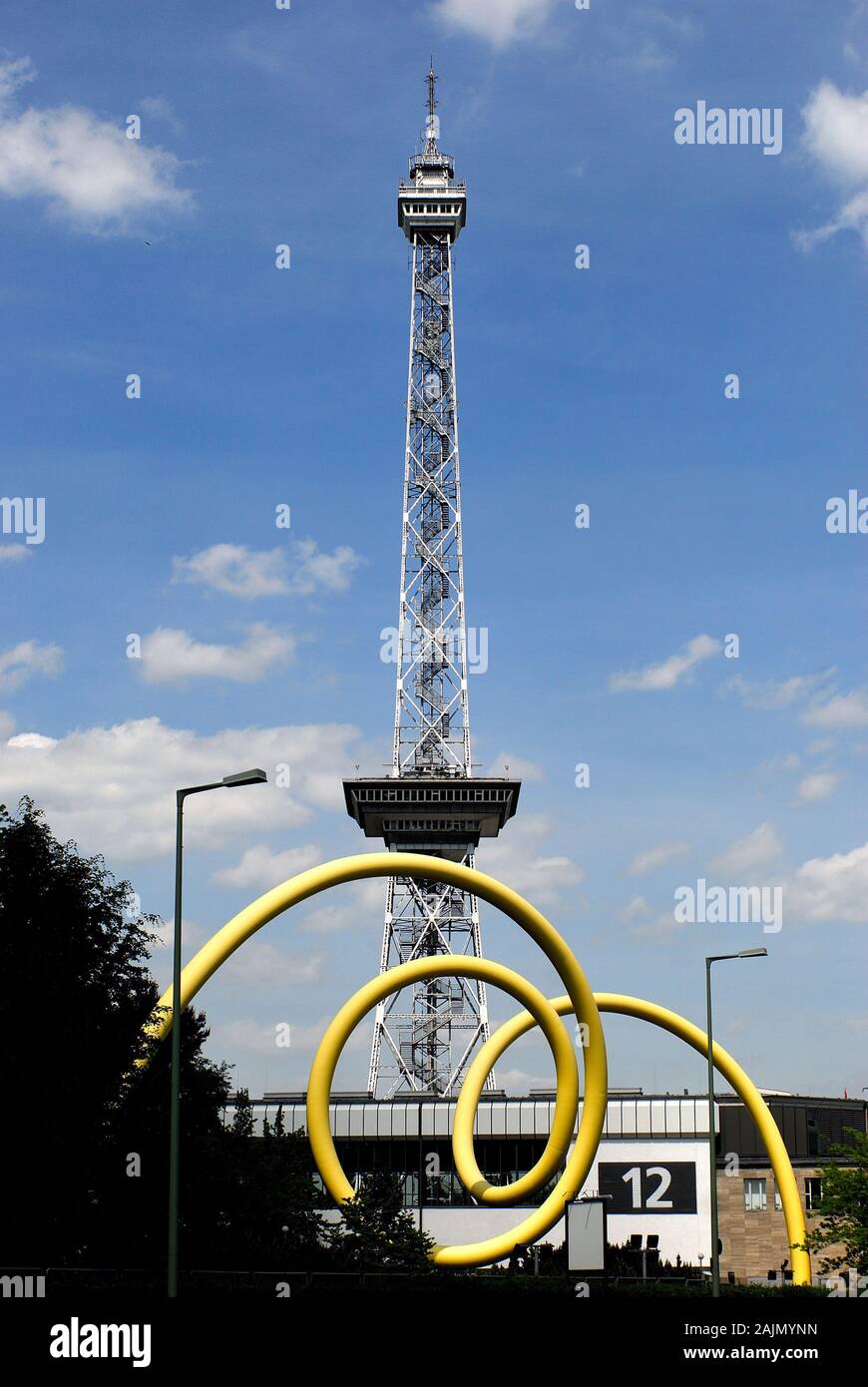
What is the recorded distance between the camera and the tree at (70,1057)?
1358 inches

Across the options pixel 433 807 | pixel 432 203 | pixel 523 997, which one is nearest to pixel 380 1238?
pixel 523 997

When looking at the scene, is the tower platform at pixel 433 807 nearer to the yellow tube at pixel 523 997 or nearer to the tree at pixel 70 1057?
the yellow tube at pixel 523 997

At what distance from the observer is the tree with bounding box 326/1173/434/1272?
139 feet

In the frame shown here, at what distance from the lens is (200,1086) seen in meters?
57.3

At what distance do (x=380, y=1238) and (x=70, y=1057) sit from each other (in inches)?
514

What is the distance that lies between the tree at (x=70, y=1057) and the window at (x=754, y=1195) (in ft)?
142

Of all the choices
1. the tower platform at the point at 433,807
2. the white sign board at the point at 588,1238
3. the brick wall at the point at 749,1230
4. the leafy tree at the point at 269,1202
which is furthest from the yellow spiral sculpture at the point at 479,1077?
the tower platform at the point at 433,807

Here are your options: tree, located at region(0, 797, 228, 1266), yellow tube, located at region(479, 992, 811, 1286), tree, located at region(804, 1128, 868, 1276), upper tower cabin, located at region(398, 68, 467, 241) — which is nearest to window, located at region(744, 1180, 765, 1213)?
yellow tube, located at region(479, 992, 811, 1286)

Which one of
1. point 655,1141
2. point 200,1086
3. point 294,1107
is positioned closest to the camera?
point 200,1086

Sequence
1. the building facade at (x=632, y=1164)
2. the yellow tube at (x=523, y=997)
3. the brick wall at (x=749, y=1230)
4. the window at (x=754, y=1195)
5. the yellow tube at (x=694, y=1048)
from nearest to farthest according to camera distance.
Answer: the yellow tube at (x=523, y=997), the yellow tube at (x=694, y=1048), the building facade at (x=632, y=1164), the brick wall at (x=749, y=1230), the window at (x=754, y=1195)

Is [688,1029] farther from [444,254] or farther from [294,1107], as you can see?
[444,254]

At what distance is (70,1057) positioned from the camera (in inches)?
1389
